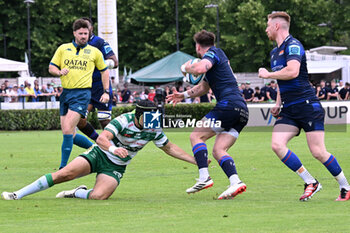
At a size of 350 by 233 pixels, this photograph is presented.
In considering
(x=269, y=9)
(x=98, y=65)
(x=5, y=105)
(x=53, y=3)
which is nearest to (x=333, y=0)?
(x=269, y=9)

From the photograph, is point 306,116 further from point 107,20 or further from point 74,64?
point 107,20

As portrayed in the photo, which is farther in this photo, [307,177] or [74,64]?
[74,64]

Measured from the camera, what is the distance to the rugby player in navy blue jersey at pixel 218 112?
8969mm

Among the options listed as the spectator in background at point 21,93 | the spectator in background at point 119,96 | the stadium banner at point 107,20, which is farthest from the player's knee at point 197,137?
the stadium banner at point 107,20

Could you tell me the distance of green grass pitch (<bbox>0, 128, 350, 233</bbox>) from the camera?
6.89 m

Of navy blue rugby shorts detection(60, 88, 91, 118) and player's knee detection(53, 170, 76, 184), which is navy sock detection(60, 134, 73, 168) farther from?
player's knee detection(53, 170, 76, 184)

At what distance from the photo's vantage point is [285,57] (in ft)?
28.8

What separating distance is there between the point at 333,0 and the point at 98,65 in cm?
5439

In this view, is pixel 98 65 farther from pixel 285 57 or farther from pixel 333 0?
pixel 333 0

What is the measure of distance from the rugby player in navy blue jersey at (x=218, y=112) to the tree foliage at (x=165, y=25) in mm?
48810

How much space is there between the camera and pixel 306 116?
873 cm

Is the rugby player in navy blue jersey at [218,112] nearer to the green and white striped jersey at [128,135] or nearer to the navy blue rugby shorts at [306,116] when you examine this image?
the green and white striped jersey at [128,135]

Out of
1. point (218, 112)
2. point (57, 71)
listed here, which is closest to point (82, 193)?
point (218, 112)

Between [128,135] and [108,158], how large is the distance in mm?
414
